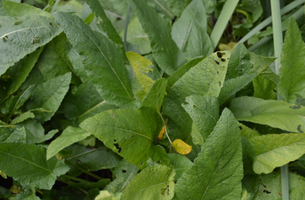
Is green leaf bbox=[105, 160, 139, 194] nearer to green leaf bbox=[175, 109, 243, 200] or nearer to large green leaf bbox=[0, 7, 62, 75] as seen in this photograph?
green leaf bbox=[175, 109, 243, 200]

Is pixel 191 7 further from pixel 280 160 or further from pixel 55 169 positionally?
pixel 55 169

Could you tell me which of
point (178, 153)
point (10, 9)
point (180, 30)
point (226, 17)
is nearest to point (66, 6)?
point (10, 9)

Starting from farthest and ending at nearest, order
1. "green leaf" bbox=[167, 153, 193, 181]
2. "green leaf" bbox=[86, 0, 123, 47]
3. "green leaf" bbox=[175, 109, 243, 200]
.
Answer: "green leaf" bbox=[86, 0, 123, 47] → "green leaf" bbox=[167, 153, 193, 181] → "green leaf" bbox=[175, 109, 243, 200]

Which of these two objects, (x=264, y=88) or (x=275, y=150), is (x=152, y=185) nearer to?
(x=275, y=150)

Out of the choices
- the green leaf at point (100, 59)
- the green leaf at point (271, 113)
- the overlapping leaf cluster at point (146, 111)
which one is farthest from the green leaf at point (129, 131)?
the green leaf at point (271, 113)

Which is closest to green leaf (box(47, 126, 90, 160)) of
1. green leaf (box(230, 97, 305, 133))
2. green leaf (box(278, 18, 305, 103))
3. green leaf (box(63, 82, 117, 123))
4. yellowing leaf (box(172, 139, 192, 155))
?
green leaf (box(63, 82, 117, 123))

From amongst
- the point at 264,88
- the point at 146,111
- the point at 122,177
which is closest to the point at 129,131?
the point at 146,111

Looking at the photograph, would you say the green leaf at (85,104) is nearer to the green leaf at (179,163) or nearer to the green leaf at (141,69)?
the green leaf at (141,69)
